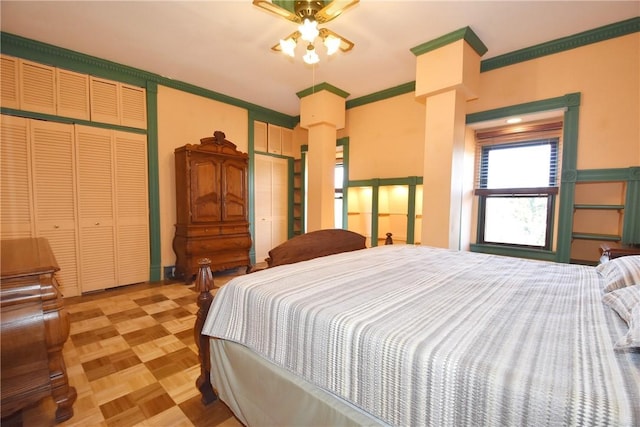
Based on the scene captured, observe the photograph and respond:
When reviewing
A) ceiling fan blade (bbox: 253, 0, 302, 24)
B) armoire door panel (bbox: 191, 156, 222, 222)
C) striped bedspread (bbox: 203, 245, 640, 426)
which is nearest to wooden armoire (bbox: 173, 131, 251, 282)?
armoire door panel (bbox: 191, 156, 222, 222)

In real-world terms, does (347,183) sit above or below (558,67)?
below

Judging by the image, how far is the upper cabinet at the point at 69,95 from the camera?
110 inches

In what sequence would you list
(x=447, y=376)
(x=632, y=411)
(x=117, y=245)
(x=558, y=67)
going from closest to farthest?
(x=632, y=411)
(x=447, y=376)
(x=558, y=67)
(x=117, y=245)

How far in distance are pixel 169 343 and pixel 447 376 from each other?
2.27 meters

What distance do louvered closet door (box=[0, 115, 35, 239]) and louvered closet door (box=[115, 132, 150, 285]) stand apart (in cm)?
78

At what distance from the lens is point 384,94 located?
13.4 feet

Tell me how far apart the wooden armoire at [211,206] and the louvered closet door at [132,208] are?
40 centimetres

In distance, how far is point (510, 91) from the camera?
3057mm

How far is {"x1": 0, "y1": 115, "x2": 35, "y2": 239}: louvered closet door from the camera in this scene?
273cm

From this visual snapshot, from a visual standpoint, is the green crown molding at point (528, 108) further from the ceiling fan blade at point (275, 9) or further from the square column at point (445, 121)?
the ceiling fan blade at point (275, 9)

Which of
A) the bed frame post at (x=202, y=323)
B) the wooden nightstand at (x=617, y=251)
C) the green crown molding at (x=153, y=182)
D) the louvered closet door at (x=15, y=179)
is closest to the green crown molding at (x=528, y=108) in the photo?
the wooden nightstand at (x=617, y=251)

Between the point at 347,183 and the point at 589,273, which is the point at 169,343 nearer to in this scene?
the point at 589,273

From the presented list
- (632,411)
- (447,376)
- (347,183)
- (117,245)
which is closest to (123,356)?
(117,245)

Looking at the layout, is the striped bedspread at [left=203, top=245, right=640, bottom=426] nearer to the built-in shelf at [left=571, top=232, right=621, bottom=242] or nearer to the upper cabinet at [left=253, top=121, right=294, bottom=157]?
the built-in shelf at [left=571, top=232, right=621, bottom=242]
